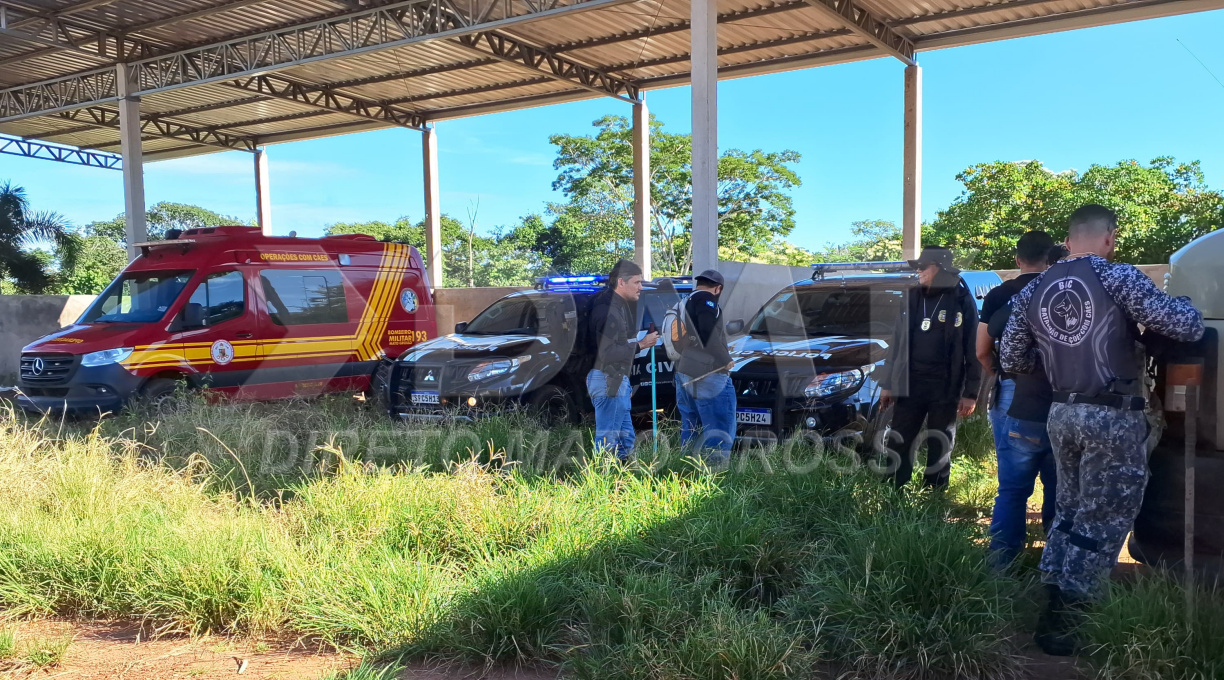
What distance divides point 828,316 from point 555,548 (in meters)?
4.12

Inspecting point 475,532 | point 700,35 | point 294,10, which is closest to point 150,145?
point 294,10

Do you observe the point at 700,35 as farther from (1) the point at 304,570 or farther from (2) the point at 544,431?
(1) the point at 304,570

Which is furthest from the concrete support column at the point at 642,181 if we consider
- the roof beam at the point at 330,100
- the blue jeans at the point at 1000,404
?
the blue jeans at the point at 1000,404

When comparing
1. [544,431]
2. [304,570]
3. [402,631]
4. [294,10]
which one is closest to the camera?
[402,631]

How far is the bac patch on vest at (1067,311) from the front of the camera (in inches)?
139

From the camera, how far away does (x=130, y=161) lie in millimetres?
17812

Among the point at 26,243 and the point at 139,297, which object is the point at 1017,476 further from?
the point at 26,243

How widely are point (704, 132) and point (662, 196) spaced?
2465 centimetres

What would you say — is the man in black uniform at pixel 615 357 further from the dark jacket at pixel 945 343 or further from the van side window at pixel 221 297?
the van side window at pixel 221 297

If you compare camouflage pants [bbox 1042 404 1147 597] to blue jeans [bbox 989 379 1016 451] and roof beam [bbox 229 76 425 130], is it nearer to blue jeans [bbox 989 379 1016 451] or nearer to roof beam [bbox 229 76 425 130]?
blue jeans [bbox 989 379 1016 451]

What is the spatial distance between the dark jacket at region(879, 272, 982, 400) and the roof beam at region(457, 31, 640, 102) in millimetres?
12718

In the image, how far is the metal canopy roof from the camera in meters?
14.7

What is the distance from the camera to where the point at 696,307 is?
245 inches

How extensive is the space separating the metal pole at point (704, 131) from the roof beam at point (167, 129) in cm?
1850
